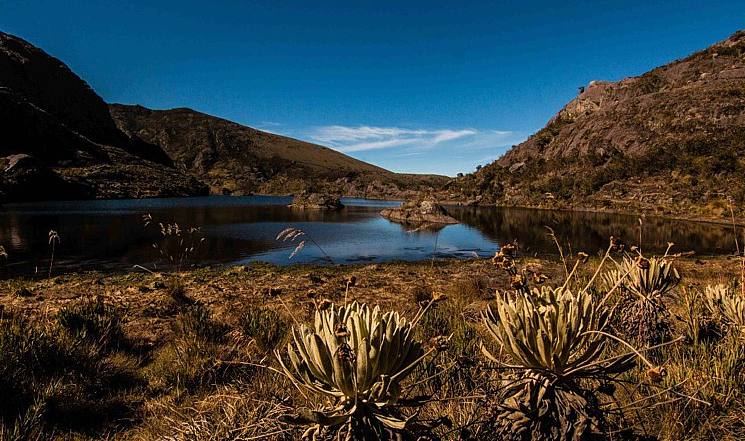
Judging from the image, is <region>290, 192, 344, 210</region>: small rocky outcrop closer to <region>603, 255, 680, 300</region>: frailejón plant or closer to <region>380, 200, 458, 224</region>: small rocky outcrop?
<region>380, 200, 458, 224</region>: small rocky outcrop

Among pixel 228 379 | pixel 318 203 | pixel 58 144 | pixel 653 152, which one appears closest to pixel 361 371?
pixel 228 379

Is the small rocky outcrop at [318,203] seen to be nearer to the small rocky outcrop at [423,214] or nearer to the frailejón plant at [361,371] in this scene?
the small rocky outcrop at [423,214]

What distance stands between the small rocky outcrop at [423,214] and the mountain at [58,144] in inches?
2487

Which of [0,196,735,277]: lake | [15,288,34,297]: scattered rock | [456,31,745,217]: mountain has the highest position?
[456,31,745,217]: mountain

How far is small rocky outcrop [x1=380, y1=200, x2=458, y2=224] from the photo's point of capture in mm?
41406

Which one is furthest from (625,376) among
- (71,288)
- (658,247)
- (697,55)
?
(697,55)

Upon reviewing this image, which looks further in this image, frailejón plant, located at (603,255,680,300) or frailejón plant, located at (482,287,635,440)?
frailejón plant, located at (603,255,680,300)

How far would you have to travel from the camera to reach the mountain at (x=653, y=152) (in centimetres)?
4481

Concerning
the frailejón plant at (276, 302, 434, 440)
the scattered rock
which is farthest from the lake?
the frailejón plant at (276, 302, 434, 440)

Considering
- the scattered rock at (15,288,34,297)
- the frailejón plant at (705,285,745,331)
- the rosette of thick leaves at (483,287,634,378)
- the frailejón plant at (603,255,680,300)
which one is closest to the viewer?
the rosette of thick leaves at (483,287,634,378)

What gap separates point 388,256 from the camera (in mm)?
20781

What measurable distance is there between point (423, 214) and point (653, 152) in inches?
1832

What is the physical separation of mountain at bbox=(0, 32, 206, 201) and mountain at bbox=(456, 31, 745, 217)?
300 feet

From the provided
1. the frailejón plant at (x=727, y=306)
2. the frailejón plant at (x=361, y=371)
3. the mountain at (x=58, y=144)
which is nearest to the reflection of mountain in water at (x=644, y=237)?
the frailejón plant at (x=727, y=306)
